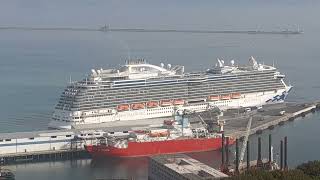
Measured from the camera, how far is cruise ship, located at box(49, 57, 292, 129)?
77.5 ft

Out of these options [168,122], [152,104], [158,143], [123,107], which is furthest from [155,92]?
[158,143]

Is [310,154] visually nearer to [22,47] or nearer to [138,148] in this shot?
[138,148]

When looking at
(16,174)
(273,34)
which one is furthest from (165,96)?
(273,34)

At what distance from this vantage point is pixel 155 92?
82.4 ft

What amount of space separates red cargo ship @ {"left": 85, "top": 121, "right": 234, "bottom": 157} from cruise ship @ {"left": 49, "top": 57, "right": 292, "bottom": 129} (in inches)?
123

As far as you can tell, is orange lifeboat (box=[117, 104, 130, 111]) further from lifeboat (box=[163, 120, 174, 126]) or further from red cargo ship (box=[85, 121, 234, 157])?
red cargo ship (box=[85, 121, 234, 157])

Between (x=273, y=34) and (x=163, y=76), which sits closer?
(x=163, y=76)

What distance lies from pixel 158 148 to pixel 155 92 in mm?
4755

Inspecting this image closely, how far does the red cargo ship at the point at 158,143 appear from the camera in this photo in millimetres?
20141

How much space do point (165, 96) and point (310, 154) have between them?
6469mm

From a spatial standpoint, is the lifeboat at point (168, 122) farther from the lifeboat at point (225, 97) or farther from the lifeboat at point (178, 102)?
the lifeboat at point (225, 97)

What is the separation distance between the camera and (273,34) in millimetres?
69875

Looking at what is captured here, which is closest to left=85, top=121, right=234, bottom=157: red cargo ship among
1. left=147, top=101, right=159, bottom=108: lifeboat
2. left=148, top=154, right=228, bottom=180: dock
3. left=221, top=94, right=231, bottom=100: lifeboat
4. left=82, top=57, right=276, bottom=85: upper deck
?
left=148, top=154, right=228, bottom=180: dock

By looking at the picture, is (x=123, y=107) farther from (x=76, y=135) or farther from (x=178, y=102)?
(x=76, y=135)
